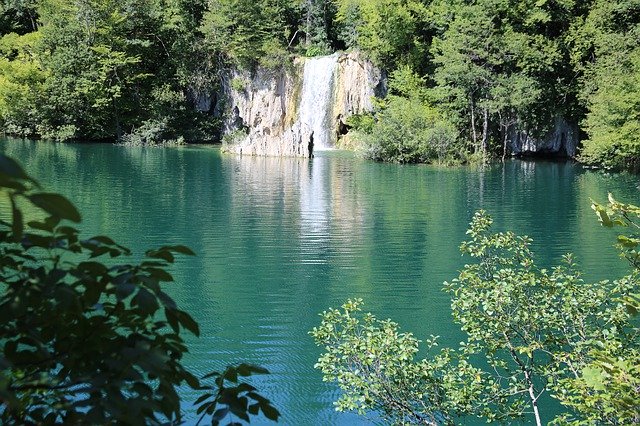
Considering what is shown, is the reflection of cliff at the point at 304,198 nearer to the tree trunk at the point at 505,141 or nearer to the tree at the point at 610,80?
the tree trunk at the point at 505,141

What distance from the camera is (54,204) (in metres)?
1.06

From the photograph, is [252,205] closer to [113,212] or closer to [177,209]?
[177,209]

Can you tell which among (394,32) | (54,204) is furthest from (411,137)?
(54,204)

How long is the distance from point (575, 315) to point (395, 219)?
1272cm

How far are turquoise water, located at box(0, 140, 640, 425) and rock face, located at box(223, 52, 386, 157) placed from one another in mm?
10743

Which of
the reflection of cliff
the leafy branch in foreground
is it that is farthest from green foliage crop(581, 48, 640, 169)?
the leafy branch in foreground

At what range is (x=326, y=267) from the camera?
1228cm

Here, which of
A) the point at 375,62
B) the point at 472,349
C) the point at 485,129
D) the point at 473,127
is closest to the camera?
the point at 472,349

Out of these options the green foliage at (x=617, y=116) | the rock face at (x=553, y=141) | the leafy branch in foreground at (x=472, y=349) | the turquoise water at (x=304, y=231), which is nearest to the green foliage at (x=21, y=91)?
the turquoise water at (x=304, y=231)

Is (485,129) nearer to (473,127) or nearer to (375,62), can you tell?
(473,127)

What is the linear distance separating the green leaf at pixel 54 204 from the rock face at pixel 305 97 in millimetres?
36235

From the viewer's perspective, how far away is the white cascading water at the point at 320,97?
41469 millimetres

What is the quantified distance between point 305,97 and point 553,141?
15.3 m

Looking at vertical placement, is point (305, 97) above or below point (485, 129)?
above
